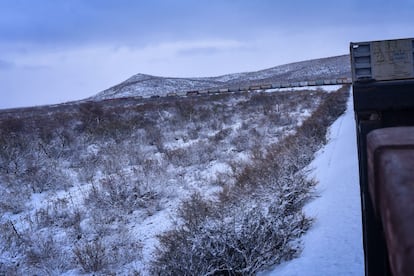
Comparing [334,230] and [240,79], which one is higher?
[240,79]

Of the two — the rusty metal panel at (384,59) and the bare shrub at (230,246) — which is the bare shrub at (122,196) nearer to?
the bare shrub at (230,246)

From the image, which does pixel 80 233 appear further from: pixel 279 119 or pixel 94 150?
pixel 279 119

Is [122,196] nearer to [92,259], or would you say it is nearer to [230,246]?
[92,259]

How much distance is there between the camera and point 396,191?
0.87 metres

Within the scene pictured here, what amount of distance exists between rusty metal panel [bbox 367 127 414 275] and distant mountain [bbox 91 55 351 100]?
8476 centimetres

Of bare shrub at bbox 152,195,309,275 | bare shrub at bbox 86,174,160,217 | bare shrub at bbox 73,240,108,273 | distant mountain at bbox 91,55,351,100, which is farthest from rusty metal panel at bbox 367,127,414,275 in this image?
distant mountain at bbox 91,55,351,100

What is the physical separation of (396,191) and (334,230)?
4786 mm

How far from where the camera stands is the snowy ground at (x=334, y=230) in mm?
4492

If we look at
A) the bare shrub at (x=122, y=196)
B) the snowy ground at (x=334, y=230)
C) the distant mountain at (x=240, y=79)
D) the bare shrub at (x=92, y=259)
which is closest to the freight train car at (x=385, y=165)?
the snowy ground at (x=334, y=230)

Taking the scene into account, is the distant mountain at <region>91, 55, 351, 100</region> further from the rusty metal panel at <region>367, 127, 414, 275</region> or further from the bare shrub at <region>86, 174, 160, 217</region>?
the rusty metal panel at <region>367, 127, 414, 275</region>

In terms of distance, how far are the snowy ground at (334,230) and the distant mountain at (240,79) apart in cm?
7895

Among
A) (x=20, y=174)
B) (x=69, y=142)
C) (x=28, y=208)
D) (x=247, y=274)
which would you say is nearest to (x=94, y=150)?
(x=69, y=142)

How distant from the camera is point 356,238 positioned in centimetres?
→ 496

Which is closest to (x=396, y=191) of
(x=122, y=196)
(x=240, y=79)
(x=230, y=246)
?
(x=230, y=246)
